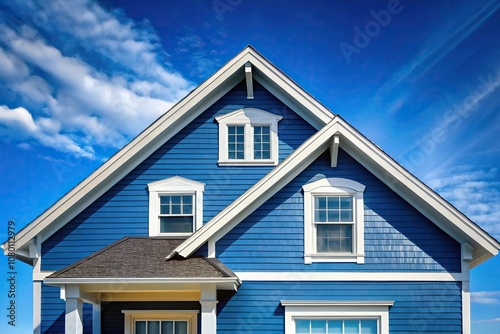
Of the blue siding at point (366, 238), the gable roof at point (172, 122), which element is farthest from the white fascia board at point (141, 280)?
the gable roof at point (172, 122)

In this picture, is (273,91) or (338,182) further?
(273,91)

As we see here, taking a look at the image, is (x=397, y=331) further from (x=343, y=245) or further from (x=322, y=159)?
(x=322, y=159)

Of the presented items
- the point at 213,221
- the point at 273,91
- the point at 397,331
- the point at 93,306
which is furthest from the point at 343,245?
the point at 93,306

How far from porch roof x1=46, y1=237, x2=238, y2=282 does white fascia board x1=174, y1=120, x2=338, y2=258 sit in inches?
16.1

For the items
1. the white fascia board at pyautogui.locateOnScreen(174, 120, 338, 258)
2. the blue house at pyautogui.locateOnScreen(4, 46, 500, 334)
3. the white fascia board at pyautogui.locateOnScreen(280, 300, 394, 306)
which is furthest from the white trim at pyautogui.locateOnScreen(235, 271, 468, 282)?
the white fascia board at pyautogui.locateOnScreen(174, 120, 338, 258)

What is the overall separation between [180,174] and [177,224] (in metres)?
1.19

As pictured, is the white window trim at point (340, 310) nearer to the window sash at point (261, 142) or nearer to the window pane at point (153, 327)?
the window pane at point (153, 327)

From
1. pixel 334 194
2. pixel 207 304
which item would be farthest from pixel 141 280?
pixel 334 194

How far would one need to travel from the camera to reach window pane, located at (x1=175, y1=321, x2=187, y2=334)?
1144 cm

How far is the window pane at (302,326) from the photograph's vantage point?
426 inches

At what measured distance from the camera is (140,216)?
1225 cm

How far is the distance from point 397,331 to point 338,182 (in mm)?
3294

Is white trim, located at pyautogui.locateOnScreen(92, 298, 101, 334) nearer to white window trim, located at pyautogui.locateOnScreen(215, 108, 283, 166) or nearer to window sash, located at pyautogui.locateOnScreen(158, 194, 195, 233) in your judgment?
window sash, located at pyautogui.locateOnScreen(158, 194, 195, 233)

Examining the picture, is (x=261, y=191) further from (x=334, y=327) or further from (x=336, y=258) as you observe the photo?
(x=334, y=327)
